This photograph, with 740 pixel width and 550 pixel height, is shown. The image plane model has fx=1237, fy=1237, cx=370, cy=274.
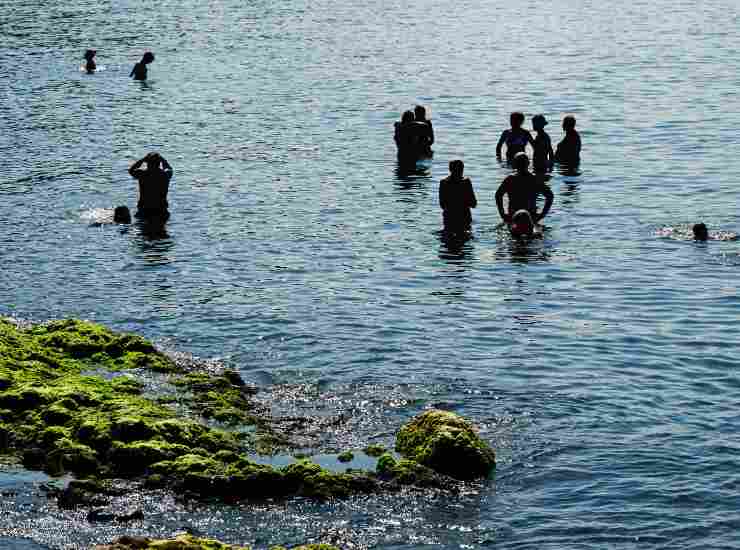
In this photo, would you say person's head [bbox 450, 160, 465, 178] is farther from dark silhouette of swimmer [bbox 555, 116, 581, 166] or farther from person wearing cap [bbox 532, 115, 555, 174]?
dark silhouette of swimmer [bbox 555, 116, 581, 166]

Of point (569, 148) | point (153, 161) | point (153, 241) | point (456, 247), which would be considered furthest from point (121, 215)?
point (569, 148)

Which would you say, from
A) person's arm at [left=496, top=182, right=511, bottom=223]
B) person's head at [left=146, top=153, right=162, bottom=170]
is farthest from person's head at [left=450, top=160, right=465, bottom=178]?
person's head at [left=146, top=153, right=162, bottom=170]

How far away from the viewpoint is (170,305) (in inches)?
970

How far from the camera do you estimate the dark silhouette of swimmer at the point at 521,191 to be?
94.3 ft

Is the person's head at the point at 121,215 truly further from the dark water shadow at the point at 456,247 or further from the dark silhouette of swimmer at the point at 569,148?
the dark silhouette of swimmer at the point at 569,148

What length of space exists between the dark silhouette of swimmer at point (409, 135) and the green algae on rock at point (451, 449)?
21080mm

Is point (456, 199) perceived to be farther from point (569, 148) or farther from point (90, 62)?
point (90, 62)

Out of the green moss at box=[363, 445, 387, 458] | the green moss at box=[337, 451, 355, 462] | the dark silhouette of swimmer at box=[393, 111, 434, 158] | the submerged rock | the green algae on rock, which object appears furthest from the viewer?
the dark silhouette of swimmer at box=[393, 111, 434, 158]

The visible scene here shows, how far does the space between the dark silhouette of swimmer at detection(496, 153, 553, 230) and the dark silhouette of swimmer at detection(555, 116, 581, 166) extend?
299 inches

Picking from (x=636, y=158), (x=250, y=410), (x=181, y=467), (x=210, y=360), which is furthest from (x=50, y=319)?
(x=636, y=158)

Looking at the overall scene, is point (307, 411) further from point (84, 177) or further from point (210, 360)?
point (84, 177)

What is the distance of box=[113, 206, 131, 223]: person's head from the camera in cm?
3139

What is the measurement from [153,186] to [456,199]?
7.89m

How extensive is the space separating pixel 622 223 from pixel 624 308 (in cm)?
677
